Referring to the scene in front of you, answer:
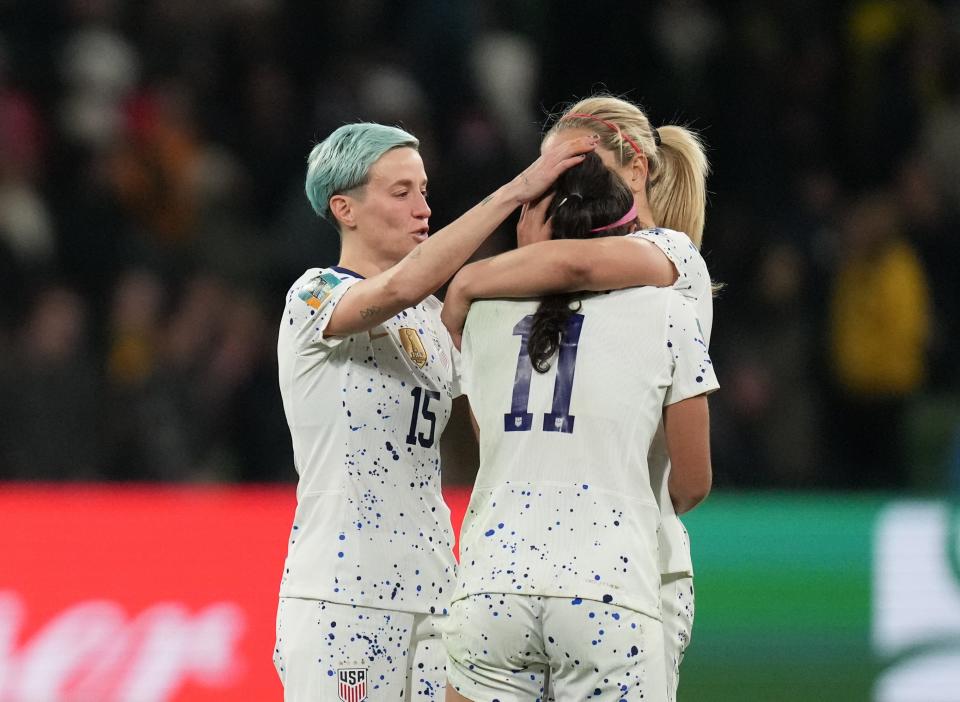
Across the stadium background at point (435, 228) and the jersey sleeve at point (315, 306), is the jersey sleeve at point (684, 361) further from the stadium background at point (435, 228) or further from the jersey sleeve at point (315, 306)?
the stadium background at point (435, 228)

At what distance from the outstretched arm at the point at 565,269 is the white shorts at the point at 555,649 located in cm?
61

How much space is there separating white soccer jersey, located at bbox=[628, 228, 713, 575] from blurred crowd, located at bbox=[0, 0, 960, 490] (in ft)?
13.6

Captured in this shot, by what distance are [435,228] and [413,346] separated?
418 centimetres

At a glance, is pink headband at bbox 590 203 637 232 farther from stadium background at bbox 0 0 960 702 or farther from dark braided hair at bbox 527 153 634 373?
stadium background at bbox 0 0 960 702

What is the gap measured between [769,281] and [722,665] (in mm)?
2797

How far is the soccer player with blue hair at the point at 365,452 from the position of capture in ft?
10.5

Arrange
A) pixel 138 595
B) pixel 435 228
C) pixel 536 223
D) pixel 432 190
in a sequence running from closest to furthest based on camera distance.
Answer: pixel 536 223, pixel 138 595, pixel 435 228, pixel 432 190

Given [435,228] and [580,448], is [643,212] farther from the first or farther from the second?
[435,228]

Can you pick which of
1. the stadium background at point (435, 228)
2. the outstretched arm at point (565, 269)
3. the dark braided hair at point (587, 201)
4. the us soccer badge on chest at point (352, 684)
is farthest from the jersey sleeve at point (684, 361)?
the stadium background at point (435, 228)

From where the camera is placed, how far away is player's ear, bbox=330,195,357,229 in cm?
343

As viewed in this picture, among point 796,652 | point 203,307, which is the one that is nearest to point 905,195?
point 796,652

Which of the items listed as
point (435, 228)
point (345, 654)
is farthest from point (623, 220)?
point (435, 228)

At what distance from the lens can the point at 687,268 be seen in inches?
121

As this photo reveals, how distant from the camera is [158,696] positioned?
18.2 feet
